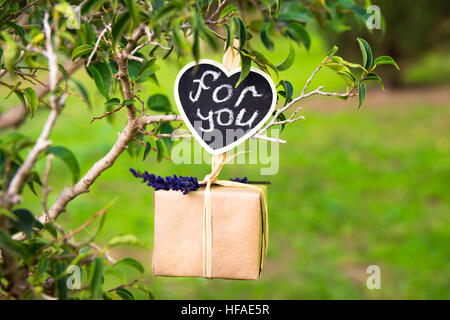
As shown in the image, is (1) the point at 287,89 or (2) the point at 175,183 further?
(1) the point at 287,89

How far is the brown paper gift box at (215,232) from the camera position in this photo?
869mm

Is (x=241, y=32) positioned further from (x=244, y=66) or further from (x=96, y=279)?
(x=96, y=279)

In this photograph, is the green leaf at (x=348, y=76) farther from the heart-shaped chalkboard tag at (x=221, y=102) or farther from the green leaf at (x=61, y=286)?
the green leaf at (x=61, y=286)

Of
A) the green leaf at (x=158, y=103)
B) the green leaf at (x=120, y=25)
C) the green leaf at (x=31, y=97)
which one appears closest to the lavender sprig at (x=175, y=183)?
the green leaf at (x=120, y=25)

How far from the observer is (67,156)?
2.52 ft

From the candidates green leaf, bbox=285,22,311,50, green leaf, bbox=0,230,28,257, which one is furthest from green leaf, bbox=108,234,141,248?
green leaf, bbox=285,22,311,50

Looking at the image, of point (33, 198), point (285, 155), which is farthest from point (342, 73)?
point (285, 155)

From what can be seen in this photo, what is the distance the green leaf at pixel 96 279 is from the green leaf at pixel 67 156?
14 cm

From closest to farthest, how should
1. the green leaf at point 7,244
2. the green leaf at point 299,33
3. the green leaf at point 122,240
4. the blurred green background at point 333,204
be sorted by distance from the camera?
the green leaf at point 7,244
the green leaf at point 122,240
the green leaf at point 299,33
the blurred green background at point 333,204

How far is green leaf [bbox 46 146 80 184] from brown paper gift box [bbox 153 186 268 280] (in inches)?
5.9

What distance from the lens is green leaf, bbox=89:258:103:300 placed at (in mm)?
795

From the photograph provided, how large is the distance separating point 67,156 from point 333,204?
3511mm

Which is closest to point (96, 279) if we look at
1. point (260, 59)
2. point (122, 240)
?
point (122, 240)
